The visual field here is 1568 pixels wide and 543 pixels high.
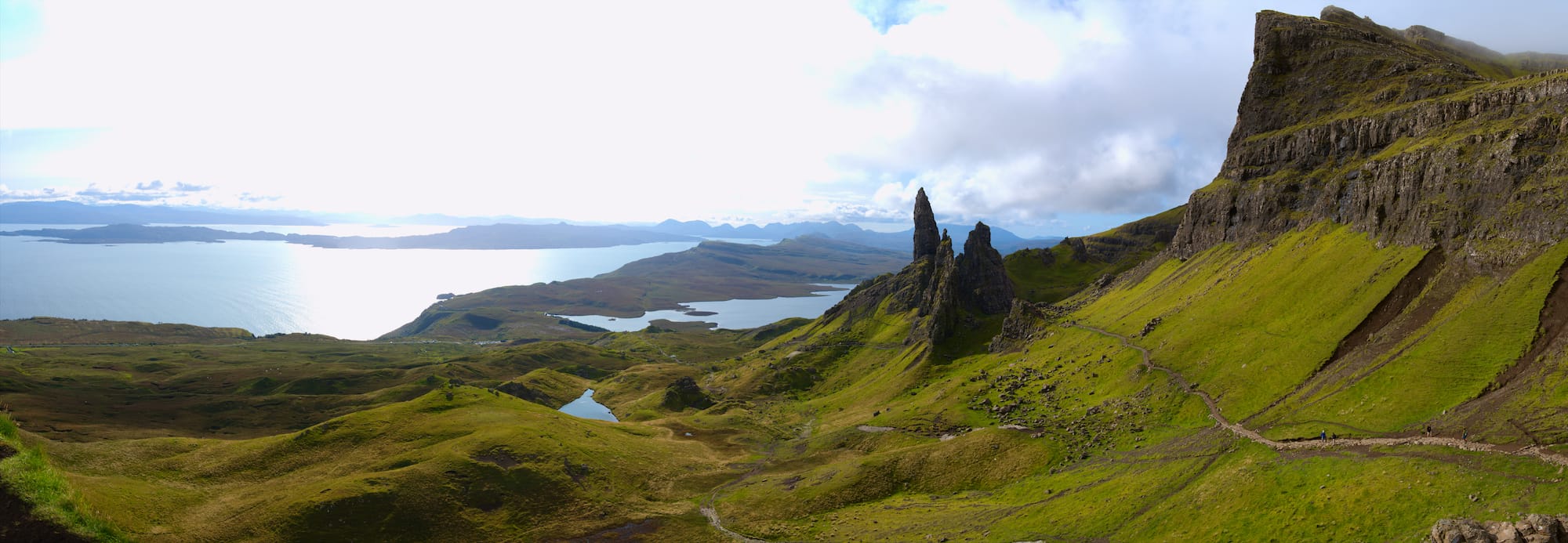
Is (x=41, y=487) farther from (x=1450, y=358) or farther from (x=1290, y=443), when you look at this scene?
(x=1450, y=358)

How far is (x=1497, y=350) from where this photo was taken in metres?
71.1

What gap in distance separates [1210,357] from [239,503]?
141150mm

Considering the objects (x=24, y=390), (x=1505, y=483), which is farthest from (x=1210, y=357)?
(x=24, y=390)

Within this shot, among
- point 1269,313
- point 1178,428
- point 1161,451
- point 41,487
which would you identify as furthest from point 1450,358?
point 41,487

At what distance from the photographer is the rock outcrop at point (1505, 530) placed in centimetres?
4262

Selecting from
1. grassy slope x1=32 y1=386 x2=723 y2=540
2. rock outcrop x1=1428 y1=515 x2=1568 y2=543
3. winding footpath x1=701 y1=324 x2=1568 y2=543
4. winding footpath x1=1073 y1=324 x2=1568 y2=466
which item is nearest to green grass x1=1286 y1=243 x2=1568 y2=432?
winding footpath x1=1073 y1=324 x2=1568 y2=466

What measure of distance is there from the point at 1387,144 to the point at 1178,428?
99.5 metres

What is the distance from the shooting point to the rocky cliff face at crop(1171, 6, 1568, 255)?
93.2 meters

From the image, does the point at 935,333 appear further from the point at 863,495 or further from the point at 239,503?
the point at 239,503

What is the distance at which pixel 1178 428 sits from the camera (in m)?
92.1

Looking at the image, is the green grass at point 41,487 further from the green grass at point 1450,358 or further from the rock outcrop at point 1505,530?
the green grass at point 1450,358

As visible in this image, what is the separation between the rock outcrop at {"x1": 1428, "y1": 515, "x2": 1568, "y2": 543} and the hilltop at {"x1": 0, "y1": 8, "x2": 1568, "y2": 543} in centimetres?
29

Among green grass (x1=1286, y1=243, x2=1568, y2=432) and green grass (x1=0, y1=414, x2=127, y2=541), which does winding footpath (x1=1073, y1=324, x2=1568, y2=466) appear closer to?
green grass (x1=1286, y1=243, x2=1568, y2=432)

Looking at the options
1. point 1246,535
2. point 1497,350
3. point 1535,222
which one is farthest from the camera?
point 1535,222
